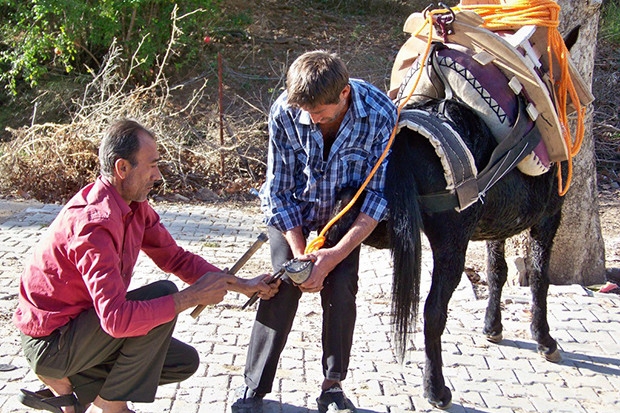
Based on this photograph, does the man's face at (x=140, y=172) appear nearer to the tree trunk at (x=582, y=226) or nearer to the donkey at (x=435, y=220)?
the donkey at (x=435, y=220)

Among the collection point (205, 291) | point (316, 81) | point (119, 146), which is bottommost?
point (205, 291)

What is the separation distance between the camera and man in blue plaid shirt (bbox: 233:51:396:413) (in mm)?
3107

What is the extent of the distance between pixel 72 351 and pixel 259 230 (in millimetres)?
3995

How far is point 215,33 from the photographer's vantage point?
1109 cm

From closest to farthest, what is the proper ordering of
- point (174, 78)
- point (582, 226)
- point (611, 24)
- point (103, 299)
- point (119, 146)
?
point (103, 299) < point (119, 146) < point (582, 226) < point (611, 24) < point (174, 78)

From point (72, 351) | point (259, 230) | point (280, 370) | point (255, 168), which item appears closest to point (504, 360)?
point (280, 370)

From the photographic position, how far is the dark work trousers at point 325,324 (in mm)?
3121

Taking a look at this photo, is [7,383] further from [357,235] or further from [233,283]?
[357,235]

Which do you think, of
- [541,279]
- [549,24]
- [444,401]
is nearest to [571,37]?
[549,24]

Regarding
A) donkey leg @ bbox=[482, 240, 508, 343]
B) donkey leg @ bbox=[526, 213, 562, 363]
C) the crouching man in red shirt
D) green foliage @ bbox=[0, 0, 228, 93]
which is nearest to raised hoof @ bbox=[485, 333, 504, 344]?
donkey leg @ bbox=[482, 240, 508, 343]

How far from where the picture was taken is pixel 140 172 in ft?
9.10

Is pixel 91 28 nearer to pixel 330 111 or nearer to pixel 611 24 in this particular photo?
pixel 330 111

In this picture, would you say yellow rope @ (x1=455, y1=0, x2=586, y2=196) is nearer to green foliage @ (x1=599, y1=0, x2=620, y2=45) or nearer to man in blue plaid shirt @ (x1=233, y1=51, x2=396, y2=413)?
man in blue plaid shirt @ (x1=233, y1=51, x2=396, y2=413)

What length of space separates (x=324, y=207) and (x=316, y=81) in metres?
0.62
